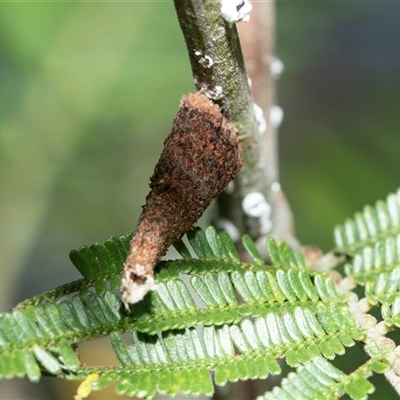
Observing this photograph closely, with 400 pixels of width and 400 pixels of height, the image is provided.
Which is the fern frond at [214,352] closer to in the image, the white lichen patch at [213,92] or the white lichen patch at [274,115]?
the white lichen patch at [213,92]

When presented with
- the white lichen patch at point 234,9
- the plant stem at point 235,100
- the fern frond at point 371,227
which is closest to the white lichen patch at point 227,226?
the plant stem at point 235,100

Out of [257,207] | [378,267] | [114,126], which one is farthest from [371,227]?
[114,126]

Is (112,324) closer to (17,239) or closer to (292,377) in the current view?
(292,377)

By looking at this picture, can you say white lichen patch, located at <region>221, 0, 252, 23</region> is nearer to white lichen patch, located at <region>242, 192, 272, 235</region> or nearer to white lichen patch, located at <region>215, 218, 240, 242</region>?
white lichen patch, located at <region>242, 192, 272, 235</region>

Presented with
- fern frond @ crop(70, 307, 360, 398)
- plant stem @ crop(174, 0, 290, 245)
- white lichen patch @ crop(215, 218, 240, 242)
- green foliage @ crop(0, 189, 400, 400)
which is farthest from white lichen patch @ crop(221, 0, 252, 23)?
white lichen patch @ crop(215, 218, 240, 242)

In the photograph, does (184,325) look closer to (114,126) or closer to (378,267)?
(378,267)
